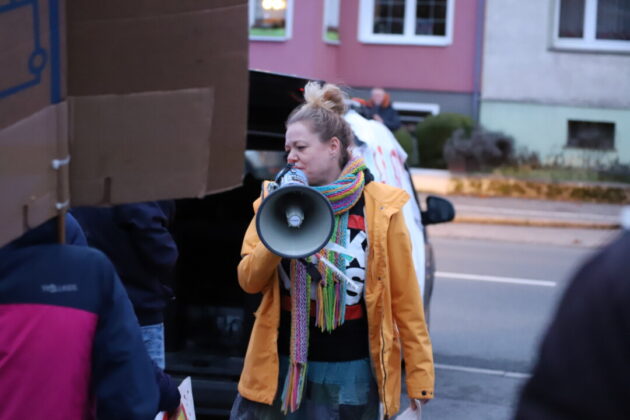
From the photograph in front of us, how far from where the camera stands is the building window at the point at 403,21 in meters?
21.6

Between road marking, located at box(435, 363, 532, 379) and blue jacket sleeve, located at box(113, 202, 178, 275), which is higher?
blue jacket sleeve, located at box(113, 202, 178, 275)

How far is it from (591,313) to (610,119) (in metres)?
19.2

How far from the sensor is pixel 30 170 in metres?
2.33

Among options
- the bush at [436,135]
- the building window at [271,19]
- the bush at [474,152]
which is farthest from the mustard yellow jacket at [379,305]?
the building window at [271,19]

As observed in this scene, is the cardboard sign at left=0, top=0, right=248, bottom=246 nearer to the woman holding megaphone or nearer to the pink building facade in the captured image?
the woman holding megaphone

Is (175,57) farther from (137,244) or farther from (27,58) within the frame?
(137,244)

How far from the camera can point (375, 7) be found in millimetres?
21906

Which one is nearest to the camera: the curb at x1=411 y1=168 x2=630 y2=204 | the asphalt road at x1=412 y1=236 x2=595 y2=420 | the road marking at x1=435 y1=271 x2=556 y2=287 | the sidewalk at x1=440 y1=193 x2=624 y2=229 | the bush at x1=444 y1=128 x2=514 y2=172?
the asphalt road at x1=412 y1=236 x2=595 y2=420

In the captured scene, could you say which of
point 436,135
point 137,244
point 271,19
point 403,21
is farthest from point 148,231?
point 403,21

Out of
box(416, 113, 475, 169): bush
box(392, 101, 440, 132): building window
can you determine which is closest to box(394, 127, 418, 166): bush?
box(416, 113, 475, 169): bush

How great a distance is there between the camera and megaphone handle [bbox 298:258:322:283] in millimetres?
3713

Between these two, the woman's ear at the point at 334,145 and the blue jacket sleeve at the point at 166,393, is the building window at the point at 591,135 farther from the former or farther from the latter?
the blue jacket sleeve at the point at 166,393

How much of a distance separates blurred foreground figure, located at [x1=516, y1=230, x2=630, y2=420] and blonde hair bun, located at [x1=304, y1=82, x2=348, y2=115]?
7.87 ft

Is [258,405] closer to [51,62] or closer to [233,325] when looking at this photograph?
[51,62]
